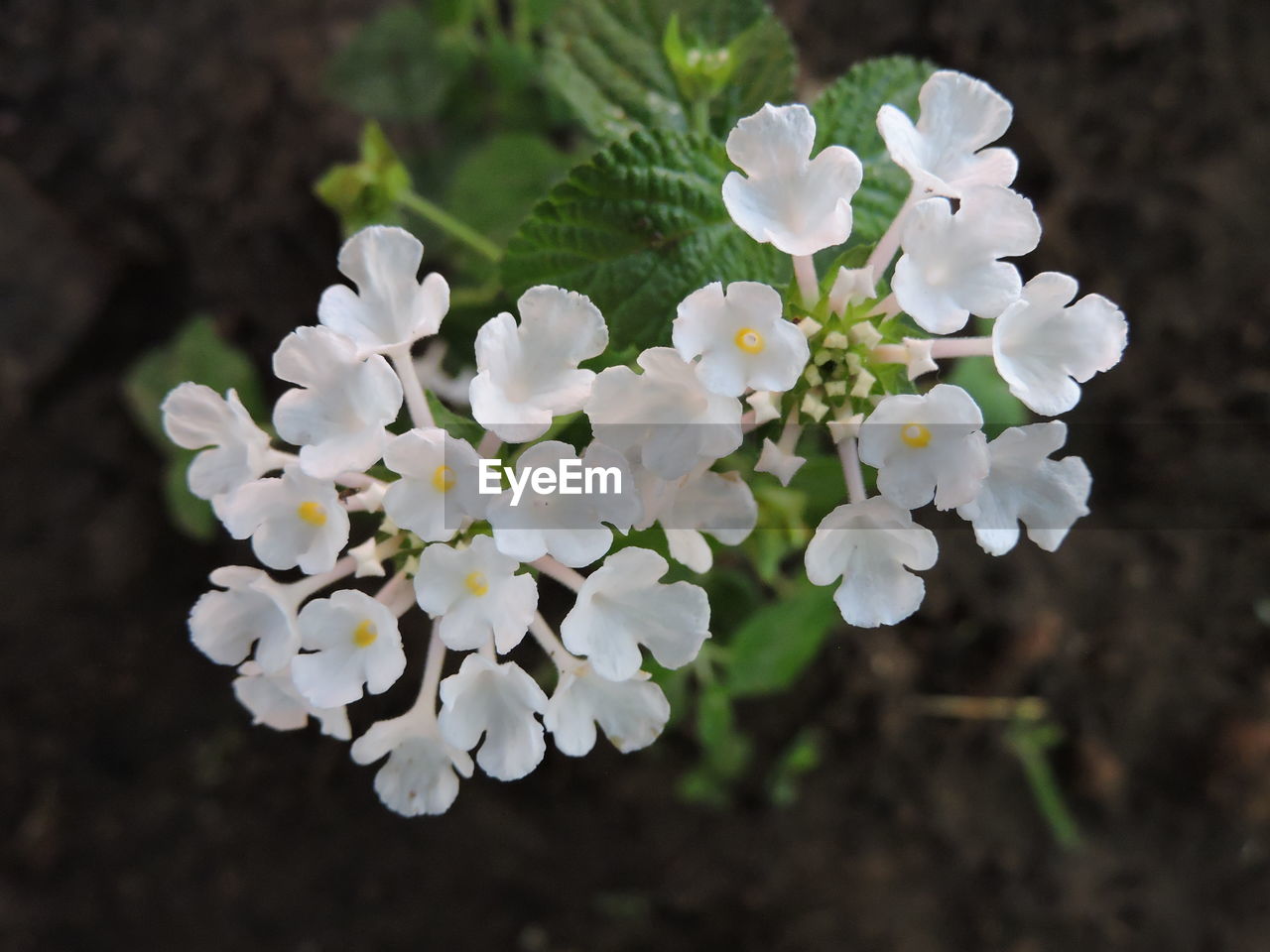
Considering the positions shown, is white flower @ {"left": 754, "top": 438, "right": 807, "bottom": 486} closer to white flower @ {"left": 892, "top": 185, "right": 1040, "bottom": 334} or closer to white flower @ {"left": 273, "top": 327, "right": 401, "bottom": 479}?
white flower @ {"left": 892, "top": 185, "right": 1040, "bottom": 334}

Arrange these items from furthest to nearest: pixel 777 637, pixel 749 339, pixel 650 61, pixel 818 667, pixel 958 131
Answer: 1. pixel 818 667
2. pixel 777 637
3. pixel 650 61
4. pixel 958 131
5. pixel 749 339

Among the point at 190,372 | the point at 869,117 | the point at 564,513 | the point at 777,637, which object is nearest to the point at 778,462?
the point at 564,513

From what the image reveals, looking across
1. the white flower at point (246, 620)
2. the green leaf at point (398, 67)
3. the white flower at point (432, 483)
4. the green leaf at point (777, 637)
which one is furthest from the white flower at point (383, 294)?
the green leaf at point (398, 67)

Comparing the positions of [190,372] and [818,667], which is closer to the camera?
[190,372]

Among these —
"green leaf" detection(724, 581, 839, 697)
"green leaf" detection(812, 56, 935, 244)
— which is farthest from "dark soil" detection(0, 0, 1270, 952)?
"green leaf" detection(812, 56, 935, 244)

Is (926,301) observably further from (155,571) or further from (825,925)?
(155,571)

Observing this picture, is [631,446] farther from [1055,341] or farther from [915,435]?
[1055,341]

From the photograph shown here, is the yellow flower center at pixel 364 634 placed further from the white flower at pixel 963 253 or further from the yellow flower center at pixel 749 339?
the white flower at pixel 963 253
